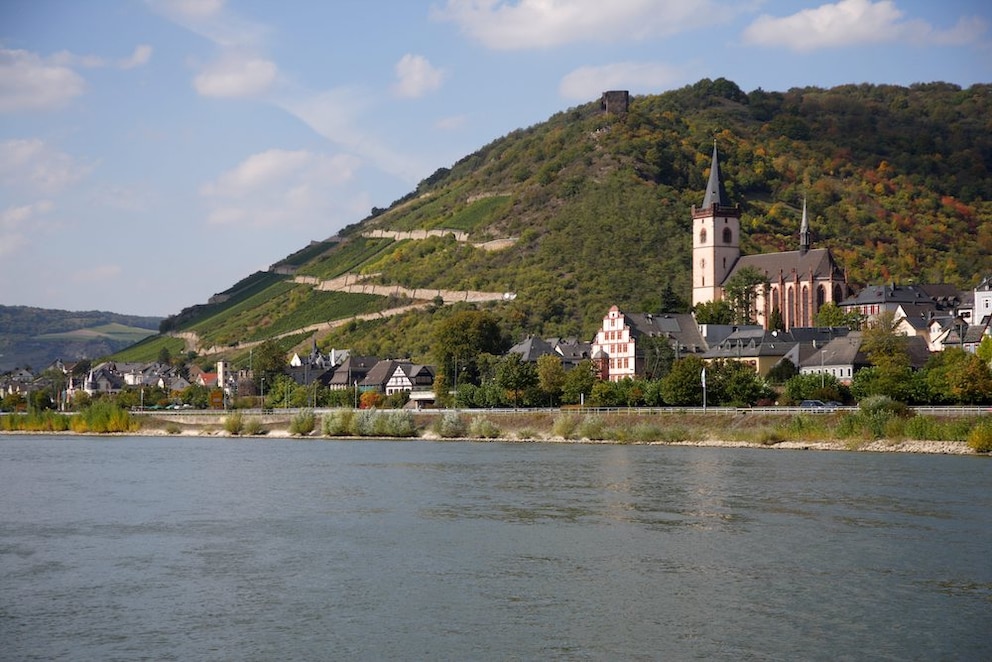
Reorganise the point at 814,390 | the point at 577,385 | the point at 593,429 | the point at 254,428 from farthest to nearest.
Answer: the point at 254,428, the point at 577,385, the point at 814,390, the point at 593,429

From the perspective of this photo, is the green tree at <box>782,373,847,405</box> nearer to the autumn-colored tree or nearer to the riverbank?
the riverbank

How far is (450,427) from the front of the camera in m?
74.8

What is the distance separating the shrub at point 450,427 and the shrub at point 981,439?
30.6m

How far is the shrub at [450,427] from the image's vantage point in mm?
74750

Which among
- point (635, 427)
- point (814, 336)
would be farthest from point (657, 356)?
point (635, 427)

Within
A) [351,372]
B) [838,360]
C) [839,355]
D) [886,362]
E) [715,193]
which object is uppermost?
[715,193]

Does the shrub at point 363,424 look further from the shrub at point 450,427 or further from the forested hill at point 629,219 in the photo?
the forested hill at point 629,219

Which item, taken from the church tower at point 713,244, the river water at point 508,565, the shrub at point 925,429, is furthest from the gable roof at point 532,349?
the river water at point 508,565

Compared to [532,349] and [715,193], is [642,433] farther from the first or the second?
[715,193]

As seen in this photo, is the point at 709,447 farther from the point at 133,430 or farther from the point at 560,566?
the point at 133,430

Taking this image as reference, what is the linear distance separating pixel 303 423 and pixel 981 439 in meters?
43.4

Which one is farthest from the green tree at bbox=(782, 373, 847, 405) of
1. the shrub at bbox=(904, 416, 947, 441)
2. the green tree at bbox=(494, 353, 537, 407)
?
the green tree at bbox=(494, 353, 537, 407)

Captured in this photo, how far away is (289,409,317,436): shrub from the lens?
8169 cm

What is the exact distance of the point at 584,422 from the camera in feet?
227
